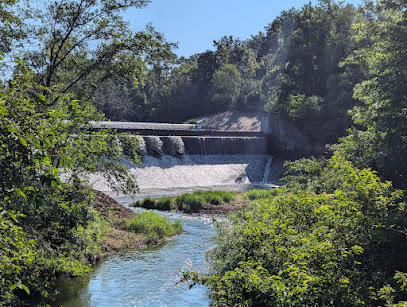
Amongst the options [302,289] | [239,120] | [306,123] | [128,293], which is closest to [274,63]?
[239,120]

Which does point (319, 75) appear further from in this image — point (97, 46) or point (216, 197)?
point (97, 46)

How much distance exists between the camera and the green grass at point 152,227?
1883cm

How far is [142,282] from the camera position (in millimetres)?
12938

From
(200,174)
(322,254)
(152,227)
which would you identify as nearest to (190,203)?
(152,227)

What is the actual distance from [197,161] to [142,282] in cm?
3096

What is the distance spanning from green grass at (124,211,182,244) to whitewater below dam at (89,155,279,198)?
40.4 ft

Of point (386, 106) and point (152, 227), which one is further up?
point (386, 106)

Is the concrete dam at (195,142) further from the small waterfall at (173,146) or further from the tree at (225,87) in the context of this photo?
the tree at (225,87)

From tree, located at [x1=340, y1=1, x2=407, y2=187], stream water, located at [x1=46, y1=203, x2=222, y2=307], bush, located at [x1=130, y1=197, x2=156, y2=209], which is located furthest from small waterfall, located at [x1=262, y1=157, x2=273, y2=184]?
tree, located at [x1=340, y1=1, x2=407, y2=187]

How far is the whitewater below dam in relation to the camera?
3703 cm

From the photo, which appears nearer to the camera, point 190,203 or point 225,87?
point 190,203

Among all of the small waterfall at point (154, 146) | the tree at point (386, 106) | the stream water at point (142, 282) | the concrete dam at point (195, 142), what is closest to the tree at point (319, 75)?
the concrete dam at point (195, 142)

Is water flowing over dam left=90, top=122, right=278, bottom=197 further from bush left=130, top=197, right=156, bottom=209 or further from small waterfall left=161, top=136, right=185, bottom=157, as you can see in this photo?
bush left=130, top=197, right=156, bottom=209

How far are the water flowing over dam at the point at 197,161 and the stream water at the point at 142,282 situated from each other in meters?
17.5
